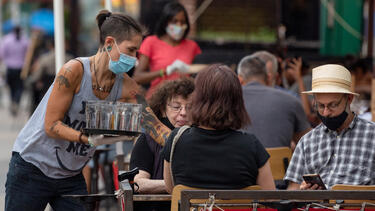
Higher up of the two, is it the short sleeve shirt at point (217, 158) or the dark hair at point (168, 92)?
the dark hair at point (168, 92)

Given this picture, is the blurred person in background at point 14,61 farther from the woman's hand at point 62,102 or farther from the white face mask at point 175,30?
the woman's hand at point 62,102

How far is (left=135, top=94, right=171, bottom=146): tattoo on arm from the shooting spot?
13.7 feet

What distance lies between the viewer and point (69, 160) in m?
4.01

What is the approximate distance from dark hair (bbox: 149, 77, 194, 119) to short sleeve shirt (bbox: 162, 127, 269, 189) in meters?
1.21

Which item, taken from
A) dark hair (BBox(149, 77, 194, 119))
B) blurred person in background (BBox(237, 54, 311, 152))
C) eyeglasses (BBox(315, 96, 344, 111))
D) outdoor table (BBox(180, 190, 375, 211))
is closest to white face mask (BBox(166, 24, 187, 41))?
blurred person in background (BBox(237, 54, 311, 152))

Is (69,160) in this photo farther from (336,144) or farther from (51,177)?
(336,144)

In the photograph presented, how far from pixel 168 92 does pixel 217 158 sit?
4.30 feet

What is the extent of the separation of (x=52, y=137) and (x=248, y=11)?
1038 cm

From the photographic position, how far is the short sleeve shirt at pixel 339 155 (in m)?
3.83

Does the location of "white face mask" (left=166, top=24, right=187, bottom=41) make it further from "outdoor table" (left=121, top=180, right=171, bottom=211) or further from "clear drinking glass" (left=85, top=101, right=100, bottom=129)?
"outdoor table" (left=121, top=180, right=171, bottom=211)

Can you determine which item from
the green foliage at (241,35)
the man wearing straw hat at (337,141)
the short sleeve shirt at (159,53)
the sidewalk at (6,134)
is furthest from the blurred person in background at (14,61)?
the man wearing straw hat at (337,141)

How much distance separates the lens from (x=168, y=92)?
4.56m

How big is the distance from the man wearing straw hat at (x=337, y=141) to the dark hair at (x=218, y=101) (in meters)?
0.69

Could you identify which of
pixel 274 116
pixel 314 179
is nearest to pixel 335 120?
pixel 314 179
